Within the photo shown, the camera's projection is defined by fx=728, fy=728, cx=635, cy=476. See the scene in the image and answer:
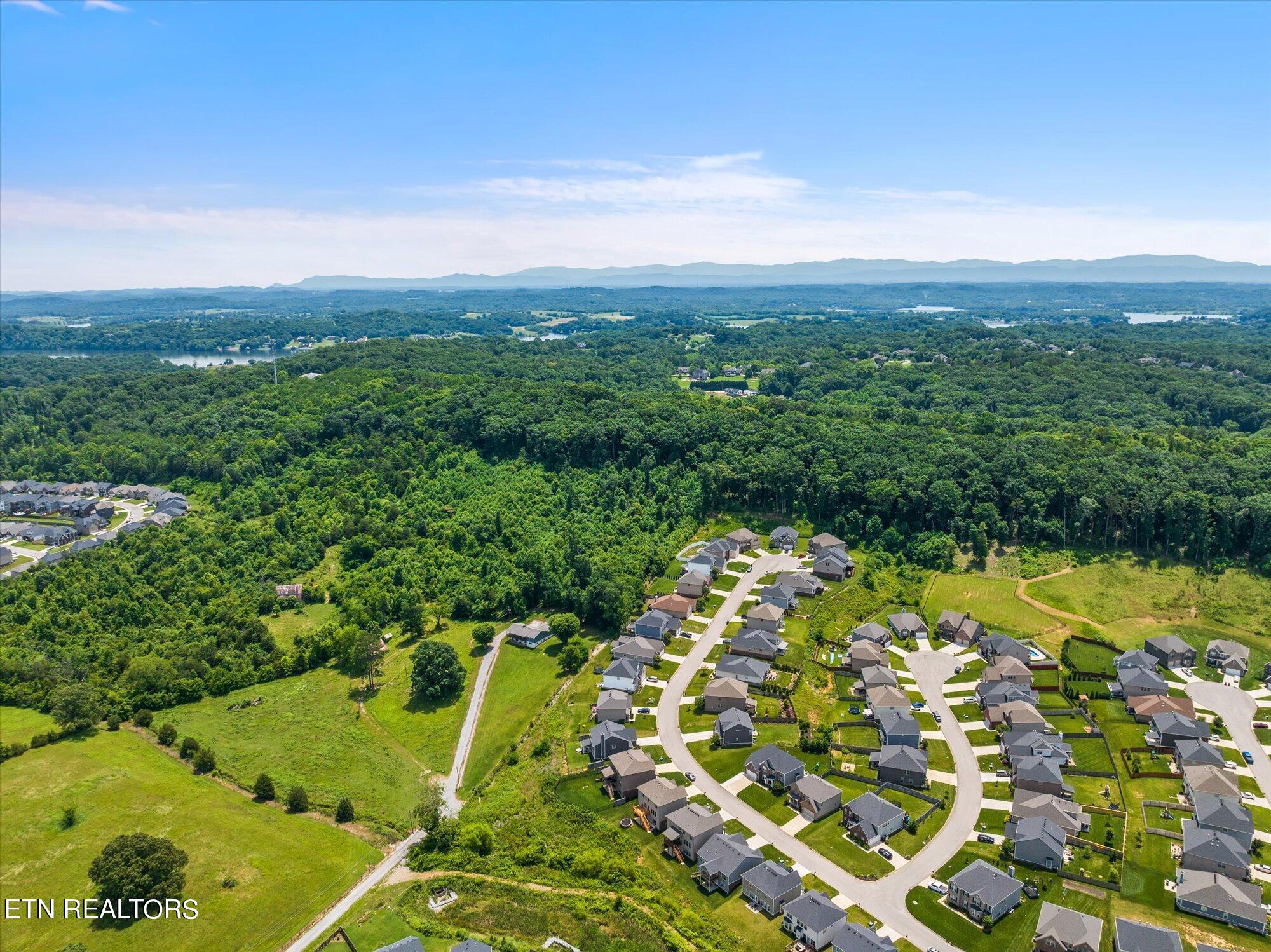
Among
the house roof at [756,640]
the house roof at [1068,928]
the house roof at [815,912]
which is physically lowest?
the house roof at [1068,928]

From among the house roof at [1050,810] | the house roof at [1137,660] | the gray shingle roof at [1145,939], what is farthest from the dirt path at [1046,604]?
the gray shingle roof at [1145,939]

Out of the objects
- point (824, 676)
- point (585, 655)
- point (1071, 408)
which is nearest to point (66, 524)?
point (585, 655)

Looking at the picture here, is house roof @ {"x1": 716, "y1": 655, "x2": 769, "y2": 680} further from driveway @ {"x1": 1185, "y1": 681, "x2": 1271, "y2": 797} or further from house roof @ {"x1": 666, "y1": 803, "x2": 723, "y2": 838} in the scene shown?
driveway @ {"x1": 1185, "y1": 681, "x2": 1271, "y2": 797}

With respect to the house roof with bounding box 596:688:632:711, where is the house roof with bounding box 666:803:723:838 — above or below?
below

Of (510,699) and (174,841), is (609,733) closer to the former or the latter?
(510,699)

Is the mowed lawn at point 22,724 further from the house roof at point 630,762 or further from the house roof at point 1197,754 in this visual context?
the house roof at point 1197,754

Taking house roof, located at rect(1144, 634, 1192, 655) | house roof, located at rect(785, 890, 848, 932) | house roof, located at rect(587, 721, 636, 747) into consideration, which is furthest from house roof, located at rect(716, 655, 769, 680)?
house roof, located at rect(1144, 634, 1192, 655)
